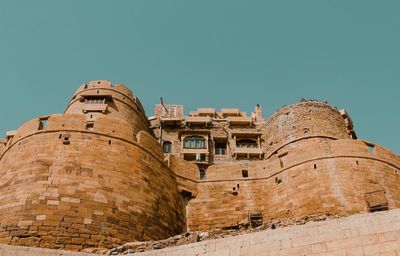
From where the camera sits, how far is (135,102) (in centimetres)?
2884

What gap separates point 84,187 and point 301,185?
756cm

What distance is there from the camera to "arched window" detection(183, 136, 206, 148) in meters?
32.5

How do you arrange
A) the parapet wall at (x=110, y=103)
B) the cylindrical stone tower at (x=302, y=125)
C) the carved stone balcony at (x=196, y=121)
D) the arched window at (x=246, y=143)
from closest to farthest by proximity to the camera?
1. the parapet wall at (x=110, y=103)
2. the cylindrical stone tower at (x=302, y=125)
3. the arched window at (x=246, y=143)
4. the carved stone balcony at (x=196, y=121)

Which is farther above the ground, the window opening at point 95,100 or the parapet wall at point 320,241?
the window opening at point 95,100

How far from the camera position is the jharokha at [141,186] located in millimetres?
14766

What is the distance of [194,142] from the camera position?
3278cm

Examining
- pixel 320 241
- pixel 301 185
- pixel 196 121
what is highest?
pixel 196 121

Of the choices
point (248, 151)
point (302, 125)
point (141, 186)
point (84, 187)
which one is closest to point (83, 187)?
point (84, 187)

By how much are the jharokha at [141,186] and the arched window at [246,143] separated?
12.9 meters

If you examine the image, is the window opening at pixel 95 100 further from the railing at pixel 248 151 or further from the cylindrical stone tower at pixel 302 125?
the railing at pixel 248 151

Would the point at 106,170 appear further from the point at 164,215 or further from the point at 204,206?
the point at 204,206

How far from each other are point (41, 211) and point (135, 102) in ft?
48.1

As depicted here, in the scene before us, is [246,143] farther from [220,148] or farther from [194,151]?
[194,151]

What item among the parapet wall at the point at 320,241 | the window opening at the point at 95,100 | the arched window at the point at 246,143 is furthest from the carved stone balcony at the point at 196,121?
the parapet wall at the point at 320,241
